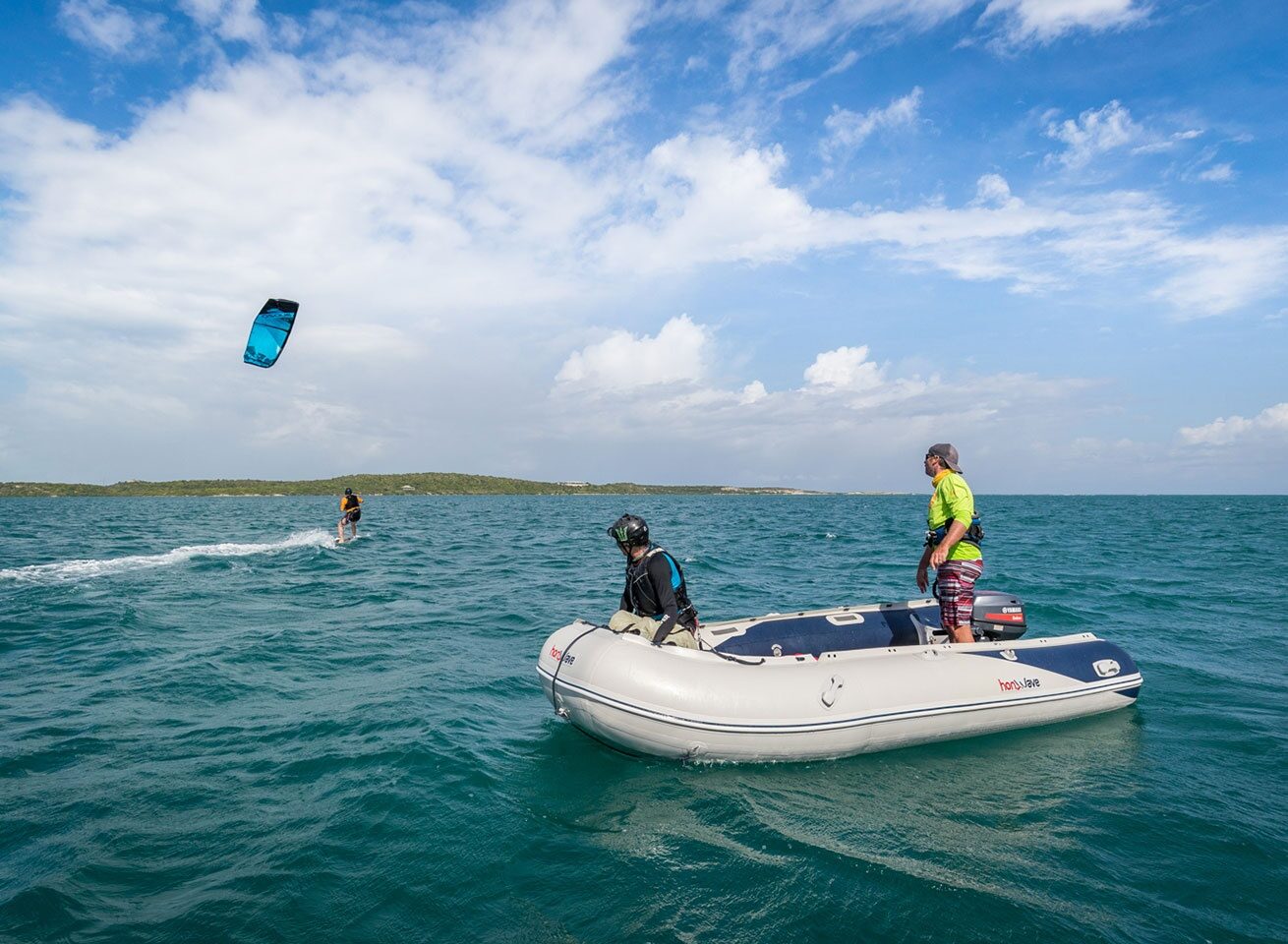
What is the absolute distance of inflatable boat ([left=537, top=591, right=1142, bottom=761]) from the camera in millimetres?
6102

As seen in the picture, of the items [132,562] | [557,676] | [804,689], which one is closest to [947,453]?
[804,689]

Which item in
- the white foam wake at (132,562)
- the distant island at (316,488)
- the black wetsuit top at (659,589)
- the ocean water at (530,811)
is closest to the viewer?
the ocean water at (530,811)

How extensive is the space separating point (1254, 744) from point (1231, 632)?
5.90 metres

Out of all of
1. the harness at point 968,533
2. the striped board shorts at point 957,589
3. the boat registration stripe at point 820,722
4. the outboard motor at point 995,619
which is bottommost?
the boat registration stripe at point 820,722

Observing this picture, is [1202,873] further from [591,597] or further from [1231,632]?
[591,597]

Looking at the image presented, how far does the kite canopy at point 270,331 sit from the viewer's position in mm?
8398

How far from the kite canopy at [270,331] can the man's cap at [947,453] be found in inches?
290

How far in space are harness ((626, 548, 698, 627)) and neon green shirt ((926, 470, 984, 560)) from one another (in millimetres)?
2570

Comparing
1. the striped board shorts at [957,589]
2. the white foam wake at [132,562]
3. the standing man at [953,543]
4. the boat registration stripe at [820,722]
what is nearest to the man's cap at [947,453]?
the standing man at [953,543]

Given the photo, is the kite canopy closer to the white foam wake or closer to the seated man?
the seated man

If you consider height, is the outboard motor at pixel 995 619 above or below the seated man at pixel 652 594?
below

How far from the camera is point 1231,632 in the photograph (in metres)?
11.4

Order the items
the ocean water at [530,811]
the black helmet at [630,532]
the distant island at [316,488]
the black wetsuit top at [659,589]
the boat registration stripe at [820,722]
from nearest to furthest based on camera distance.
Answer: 1. the ocean water at [530,811]
2. the boat registration stripe at [820,722]
3. the black helmet at [630,532]
4. the black wetsuit top at [659,589]
5. the distant island at [316,488]

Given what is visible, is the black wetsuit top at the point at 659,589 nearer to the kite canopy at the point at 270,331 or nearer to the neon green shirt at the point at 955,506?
the neon green shirt at the point at 955,506
